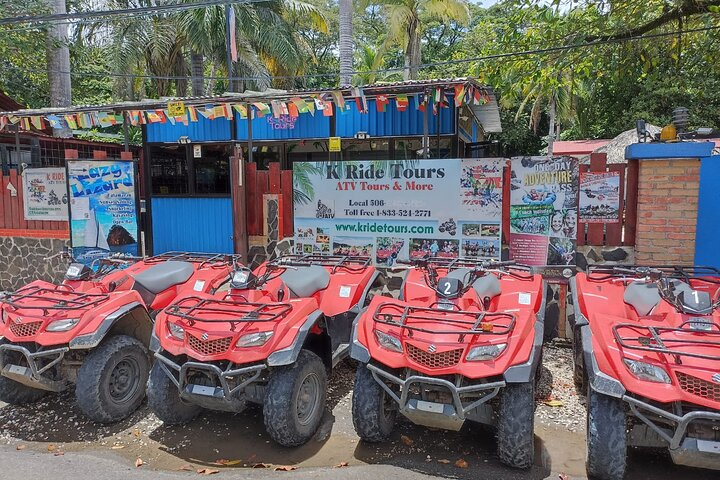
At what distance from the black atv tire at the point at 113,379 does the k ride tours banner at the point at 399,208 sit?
3.19 meters

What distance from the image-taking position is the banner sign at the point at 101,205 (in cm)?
851

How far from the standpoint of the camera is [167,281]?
5320 mm

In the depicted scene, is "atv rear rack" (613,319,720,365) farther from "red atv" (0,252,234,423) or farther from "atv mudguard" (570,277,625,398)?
"red atv" (0,252,234,423)

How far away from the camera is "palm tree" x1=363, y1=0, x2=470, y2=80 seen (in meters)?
19.9

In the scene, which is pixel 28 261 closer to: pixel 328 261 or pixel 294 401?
pixel 328 261

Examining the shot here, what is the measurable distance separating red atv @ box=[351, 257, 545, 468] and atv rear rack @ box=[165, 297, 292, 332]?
2.24 ft

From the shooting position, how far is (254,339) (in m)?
3.87

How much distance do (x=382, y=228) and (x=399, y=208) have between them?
0.38m

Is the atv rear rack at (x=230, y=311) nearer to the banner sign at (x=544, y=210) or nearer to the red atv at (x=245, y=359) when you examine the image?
the red atv at (x=245, y=359)

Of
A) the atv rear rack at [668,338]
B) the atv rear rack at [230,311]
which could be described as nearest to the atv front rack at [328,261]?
the atv rear rack at [230,311]

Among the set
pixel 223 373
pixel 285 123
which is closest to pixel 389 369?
pixel 223 373

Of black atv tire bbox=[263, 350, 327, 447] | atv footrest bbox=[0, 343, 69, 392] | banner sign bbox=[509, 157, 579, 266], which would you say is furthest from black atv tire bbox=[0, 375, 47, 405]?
banner sign bbox=[509, 157, 579, 266]

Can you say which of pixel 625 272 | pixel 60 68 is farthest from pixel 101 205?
pixel 60 68

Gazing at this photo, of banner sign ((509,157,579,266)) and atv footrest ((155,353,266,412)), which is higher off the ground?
banner sign ((509,157,579,266))
